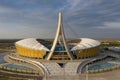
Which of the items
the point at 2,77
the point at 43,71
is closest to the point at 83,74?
the point at 43,71

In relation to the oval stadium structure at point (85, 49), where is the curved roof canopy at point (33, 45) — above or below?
above

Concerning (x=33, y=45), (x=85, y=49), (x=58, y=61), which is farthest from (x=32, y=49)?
(x=85, y=49)

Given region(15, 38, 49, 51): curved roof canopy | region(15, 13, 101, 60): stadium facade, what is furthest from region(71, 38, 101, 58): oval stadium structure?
region(15, 38, 49, 51): curved roof canopy

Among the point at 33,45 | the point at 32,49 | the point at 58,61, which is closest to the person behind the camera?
the point at 58,61

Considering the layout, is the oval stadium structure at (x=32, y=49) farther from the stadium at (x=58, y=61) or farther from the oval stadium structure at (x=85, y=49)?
the oval stadium structure at (x=85, y=49)

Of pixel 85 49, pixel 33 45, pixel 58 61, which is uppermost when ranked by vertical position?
pixel 33 45

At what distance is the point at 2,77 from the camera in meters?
50.5

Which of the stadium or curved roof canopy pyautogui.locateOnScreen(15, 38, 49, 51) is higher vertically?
curved roof canopy pyautogui.locateOnScreen(15, 38, 49, 51)

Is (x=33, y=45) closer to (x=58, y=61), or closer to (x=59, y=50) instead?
(x=59, y=50)

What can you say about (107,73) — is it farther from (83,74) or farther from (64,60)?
(64,60)

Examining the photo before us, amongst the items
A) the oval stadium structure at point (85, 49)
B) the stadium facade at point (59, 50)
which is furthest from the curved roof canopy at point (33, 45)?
the oval stadium structure at point (85, 49)

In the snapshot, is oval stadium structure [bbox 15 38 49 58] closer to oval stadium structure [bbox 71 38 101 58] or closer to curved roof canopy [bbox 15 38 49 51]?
curved roof canopy [bbox 15 38 49 51]

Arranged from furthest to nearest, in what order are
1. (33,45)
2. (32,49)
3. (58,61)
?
(33,45) < (32,49) < (58,61)

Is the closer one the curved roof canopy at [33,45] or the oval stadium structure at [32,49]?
the oval stadium structure at [32,49]
